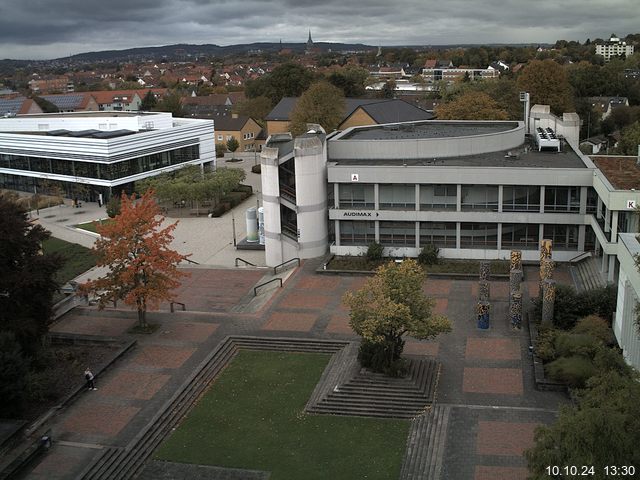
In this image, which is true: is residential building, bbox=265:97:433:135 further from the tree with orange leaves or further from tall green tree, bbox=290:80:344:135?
the tree with orange leaves

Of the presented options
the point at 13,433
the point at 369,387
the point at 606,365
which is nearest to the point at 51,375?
the point at 13,433

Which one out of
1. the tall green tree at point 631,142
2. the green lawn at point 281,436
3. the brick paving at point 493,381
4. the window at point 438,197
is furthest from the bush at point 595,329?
the tall green tree at point 631,142

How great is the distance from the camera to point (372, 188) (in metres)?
43.9

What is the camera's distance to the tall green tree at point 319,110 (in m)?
79.9

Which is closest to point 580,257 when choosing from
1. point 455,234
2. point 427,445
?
point 455,234

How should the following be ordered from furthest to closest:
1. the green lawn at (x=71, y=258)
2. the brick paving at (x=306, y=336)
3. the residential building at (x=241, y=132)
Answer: the residential building at (x=241, y=132), the green lawn at (x=71, y=258), the brick paving at (x=306, y=336)

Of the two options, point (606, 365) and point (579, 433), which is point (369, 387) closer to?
point (606, 365)

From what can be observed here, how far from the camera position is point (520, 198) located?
4191 cm

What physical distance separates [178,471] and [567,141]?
39.3 meters

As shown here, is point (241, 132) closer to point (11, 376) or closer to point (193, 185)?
point (193, 185)

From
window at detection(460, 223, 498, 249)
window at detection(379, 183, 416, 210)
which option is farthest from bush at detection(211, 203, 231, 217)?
window at detection(460, 223, 498, 249)

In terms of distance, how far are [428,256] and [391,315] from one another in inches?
644

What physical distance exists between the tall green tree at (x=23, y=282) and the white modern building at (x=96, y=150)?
3788 centimetres

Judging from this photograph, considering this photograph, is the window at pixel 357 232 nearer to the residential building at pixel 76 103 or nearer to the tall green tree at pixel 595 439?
the tall green tree at pixel 595 439
